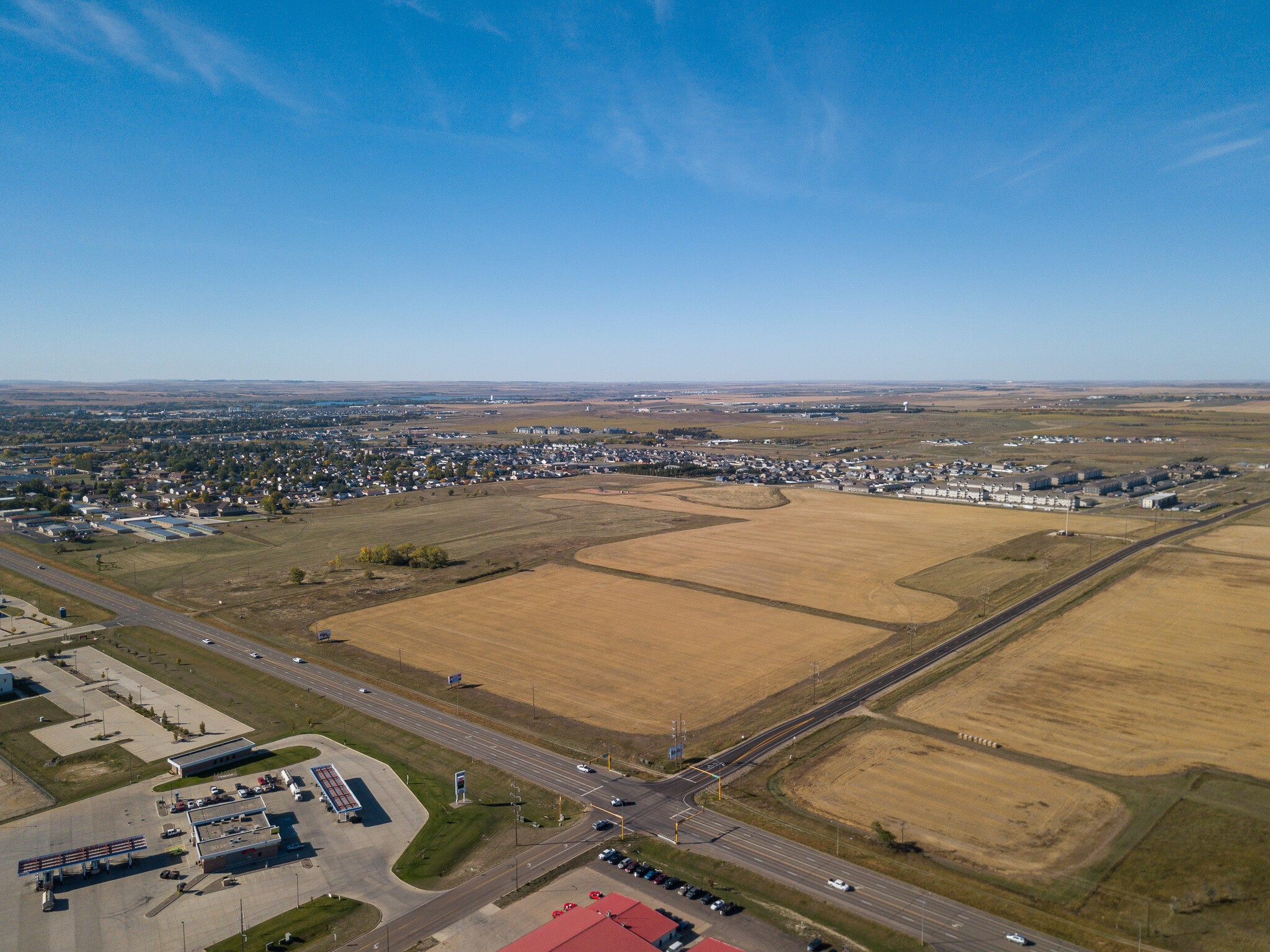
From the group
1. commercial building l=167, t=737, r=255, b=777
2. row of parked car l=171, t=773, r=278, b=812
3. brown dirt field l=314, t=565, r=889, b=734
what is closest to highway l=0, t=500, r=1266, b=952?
brown dirt field l=314, t=565, r=889, b=734

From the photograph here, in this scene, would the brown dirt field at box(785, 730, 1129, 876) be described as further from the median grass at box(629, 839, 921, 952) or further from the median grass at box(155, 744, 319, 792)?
the median grass at box(155, 744, 319, 792)

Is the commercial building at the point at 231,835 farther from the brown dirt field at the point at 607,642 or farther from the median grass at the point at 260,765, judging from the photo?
the brown dirt field at the point at 607,642

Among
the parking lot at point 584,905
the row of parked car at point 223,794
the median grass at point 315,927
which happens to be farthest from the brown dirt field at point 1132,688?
the row of parked car at point 223,794

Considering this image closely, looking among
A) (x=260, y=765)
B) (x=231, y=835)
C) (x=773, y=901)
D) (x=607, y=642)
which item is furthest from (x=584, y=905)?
(x=607, y=642)

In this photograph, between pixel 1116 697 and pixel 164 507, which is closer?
pixel 1116 697

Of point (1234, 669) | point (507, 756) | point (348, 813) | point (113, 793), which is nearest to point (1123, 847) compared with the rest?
point (1234, 669)

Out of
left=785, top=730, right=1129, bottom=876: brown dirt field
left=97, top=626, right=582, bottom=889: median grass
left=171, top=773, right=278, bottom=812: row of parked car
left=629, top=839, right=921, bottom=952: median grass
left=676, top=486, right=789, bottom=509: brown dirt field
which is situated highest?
left=676, top=486, right=789, bottom=509: brown dirt field

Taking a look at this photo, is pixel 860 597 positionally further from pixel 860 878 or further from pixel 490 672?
pixel 860 878
